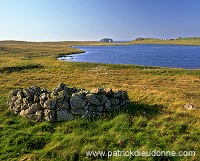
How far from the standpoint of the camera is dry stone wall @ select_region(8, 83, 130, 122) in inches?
732

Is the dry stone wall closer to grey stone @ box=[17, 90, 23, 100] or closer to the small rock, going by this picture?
the small rock

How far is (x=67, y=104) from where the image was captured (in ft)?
61.9

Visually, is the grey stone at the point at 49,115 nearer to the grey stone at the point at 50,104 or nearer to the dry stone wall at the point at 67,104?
the dry stone wall at the point at 67,104

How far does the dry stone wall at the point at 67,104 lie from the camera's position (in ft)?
61.0

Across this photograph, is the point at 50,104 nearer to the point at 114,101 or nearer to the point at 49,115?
the point at 49,115

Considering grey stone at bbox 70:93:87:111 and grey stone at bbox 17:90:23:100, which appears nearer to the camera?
grey stone at bbox 70:93:87:111

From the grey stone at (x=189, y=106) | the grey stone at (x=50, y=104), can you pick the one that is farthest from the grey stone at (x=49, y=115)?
the grey stone at (x=189, y=106)

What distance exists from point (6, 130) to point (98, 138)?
244 inches

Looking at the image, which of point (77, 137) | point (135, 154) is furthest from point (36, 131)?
point (135, 154)

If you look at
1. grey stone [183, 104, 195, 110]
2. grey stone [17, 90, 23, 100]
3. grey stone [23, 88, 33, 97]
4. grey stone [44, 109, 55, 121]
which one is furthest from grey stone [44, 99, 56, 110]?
grey stone [183, 104, 195, 110]

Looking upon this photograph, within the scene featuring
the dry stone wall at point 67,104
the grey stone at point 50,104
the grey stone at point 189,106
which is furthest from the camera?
the grey stone at point 189,106

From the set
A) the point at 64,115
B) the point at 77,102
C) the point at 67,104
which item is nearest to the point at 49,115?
the point at 64,115

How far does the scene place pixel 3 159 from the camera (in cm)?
1465

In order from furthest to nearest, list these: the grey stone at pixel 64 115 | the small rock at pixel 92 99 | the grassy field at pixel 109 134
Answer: the small rock at pixel 92 99, the grey stone at pixel 64 115, the grassy field at pixel 109 134
